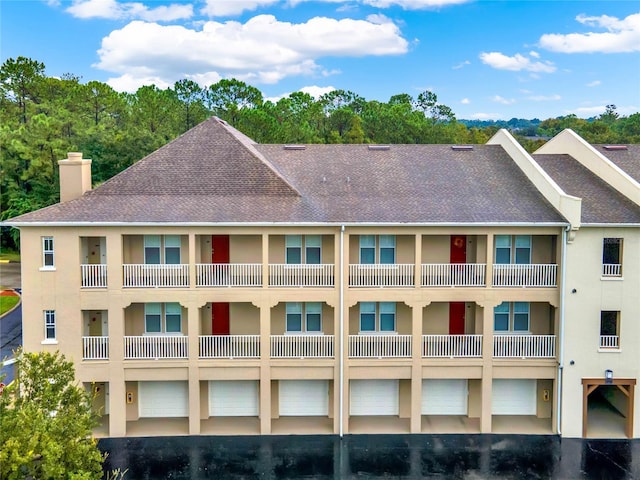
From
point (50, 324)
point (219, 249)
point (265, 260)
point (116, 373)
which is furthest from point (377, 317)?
point (50, 324)

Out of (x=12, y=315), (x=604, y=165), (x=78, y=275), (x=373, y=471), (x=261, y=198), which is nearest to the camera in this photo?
(x=373, y=471)

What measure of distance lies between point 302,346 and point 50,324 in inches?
360

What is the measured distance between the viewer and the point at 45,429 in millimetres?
13273

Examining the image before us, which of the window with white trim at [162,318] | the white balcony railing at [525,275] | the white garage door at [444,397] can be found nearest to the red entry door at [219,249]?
the window with white trim at [162,318]

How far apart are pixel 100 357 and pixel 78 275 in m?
3.09

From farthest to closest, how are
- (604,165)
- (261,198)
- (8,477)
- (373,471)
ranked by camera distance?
(604,165)
(261,198)
(373,471)
(8,477)

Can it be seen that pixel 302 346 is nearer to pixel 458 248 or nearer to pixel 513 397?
pixel 458 248

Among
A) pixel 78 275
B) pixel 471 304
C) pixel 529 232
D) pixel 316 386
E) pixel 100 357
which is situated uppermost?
pixel 529 232

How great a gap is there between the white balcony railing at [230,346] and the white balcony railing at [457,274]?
6698mm

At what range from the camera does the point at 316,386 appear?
74.7 feet

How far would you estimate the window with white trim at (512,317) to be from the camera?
75.2 feet

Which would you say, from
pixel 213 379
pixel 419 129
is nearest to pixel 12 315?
pixel 213 379

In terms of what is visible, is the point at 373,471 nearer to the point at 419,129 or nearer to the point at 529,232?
the point at 529,232

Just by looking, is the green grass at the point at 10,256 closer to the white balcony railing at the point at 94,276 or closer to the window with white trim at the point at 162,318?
the window with white trim at the point at 162,318
